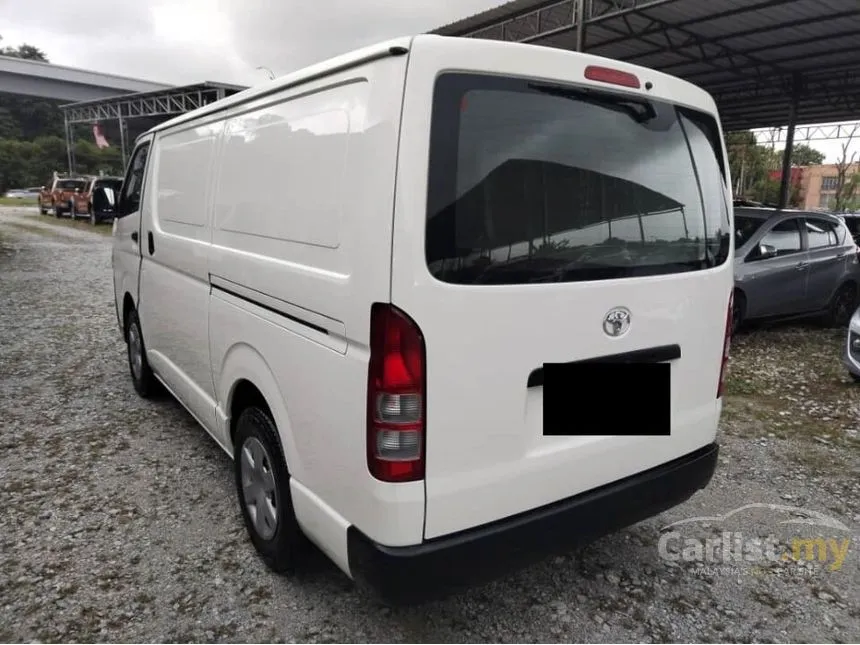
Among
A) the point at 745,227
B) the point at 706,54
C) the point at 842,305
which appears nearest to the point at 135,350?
the point at 745,227

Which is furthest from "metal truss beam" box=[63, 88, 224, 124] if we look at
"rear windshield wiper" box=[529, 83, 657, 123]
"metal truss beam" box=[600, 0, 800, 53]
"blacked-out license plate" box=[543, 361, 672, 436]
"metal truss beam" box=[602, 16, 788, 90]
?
"blacked-out license plate" box=[543, 361, 672, 436]

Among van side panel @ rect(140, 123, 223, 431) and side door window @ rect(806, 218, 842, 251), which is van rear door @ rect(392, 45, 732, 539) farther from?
side door window @ rect(806, 218, 842, 251)

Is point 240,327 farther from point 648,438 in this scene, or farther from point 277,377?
point 648,438

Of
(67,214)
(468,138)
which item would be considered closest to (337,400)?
(468,138)

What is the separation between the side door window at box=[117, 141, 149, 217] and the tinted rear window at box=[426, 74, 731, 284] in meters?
3.24

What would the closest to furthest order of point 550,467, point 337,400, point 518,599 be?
point 337,400
point 550,467
point 518,599

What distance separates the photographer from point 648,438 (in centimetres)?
235

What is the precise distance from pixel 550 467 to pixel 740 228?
19.9ft

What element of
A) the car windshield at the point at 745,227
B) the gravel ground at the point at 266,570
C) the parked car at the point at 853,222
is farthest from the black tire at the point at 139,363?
the parked car at the point at 853,222

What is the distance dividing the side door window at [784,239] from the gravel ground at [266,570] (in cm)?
Result: 260

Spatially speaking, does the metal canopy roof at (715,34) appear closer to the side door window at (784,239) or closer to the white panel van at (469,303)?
the side door window at (784,239)

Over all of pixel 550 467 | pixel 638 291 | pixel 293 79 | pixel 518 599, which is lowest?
pixel 518 599

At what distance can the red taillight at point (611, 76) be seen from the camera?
81.5 inches

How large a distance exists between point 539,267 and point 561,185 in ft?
0.97
